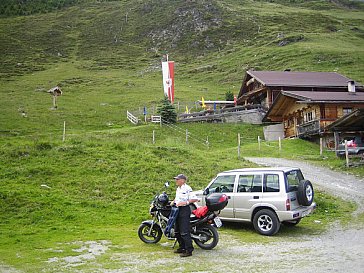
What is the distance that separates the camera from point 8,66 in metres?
86.5

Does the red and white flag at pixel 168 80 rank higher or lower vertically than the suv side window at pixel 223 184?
higher

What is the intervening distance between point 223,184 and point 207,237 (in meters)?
2.99

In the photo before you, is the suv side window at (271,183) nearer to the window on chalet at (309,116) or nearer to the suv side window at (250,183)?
the suv side window at (250,183)

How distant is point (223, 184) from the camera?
12219 millimetres

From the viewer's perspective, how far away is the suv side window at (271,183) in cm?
1116

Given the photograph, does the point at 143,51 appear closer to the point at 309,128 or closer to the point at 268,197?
the point at 309,128

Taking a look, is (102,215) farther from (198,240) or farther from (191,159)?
(191,159)

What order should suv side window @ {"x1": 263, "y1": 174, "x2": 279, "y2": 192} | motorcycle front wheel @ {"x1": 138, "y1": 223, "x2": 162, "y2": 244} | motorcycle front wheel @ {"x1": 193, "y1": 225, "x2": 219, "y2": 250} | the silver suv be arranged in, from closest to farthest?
motorcycle front wheel @ {"x1": 193, "y1": 225, "x2": 219, "y2": 250}
motorcycle front wheel @ {"x1": 138, "y1": 223, "x2": 162, "y2": 244}
the silver suv
suv side window @ {"x1": 263, "y1": 174, "x2": 279, "y2": 192}

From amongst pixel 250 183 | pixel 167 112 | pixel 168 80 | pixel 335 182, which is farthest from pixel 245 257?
pixel 168 80

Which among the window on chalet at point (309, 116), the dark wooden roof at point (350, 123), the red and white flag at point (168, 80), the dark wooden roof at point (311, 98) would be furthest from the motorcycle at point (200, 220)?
the red and white flag at point (168, 80)

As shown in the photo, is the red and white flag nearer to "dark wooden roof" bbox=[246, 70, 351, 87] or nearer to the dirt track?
"dark wooden roof" bbox=[246, 70, 351, 87]

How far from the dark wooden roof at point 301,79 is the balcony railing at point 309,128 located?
11.0m

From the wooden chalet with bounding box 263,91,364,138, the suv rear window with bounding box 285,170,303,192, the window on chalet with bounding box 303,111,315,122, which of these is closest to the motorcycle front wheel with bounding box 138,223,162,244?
the suv rear window with bounding box 285,170,303,192

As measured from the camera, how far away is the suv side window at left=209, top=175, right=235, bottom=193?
12.0 meters
